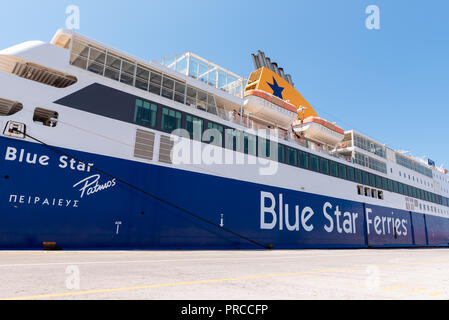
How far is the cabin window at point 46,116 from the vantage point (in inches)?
463

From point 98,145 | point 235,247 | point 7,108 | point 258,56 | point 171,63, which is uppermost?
point 258,56

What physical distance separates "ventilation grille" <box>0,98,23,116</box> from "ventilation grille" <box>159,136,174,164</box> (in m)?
6.16

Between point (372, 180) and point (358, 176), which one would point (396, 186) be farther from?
point (358, 176)

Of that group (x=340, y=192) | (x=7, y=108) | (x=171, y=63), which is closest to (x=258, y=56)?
(x=171, y=63)

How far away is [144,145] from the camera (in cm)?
1409

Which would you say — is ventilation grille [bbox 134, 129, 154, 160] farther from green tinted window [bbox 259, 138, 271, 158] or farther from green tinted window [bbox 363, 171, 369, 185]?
green tinted window [bbox 363, 171, 369, 185]

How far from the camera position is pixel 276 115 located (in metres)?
21.8

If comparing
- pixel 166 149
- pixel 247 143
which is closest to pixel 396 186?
pixel 247 143

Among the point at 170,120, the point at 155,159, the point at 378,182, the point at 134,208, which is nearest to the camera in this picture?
the point at 134,208

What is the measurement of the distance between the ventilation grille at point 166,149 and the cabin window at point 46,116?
4.82 m

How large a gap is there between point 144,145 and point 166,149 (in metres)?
1.19
